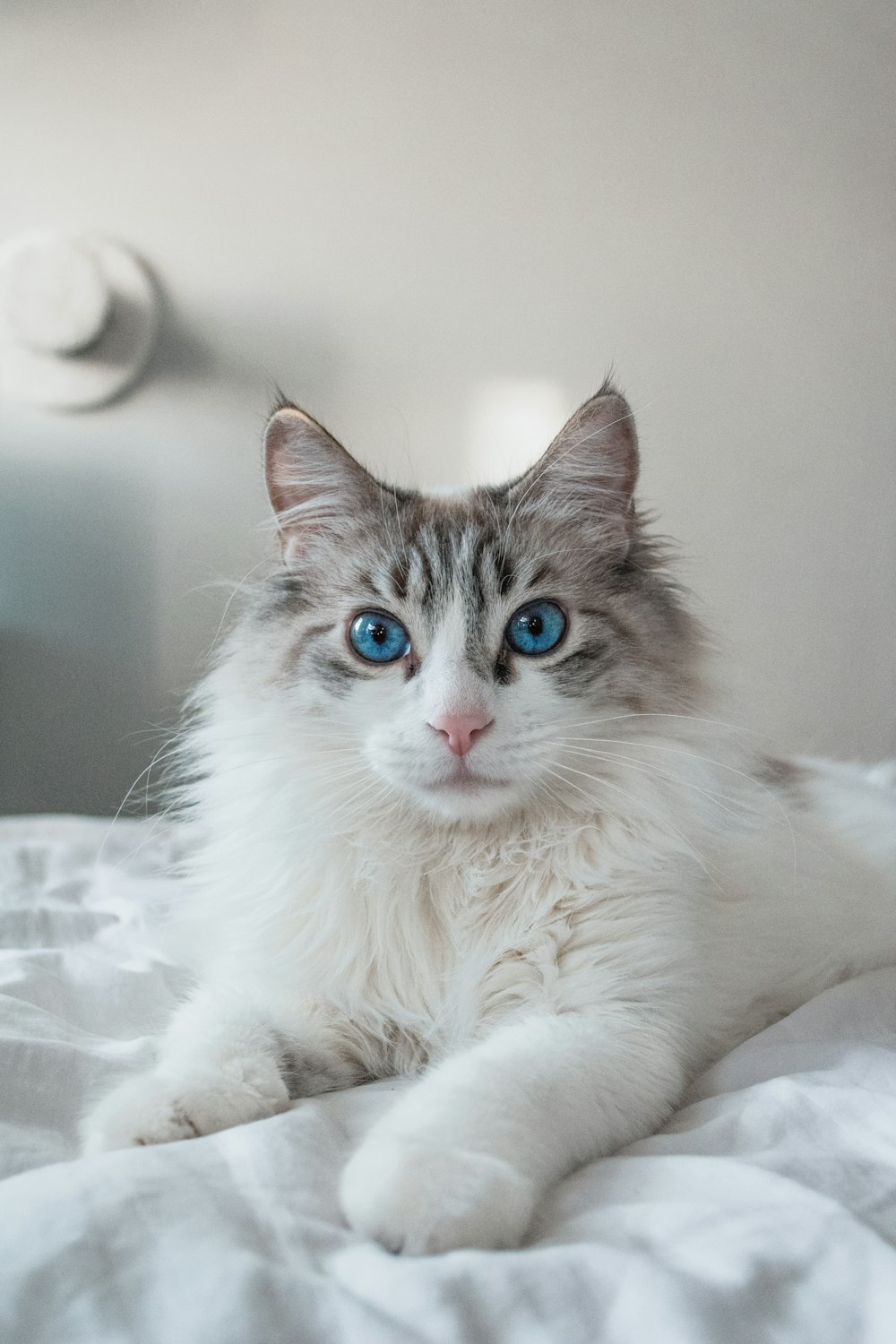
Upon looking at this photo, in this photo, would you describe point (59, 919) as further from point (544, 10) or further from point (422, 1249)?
point (544, 10)

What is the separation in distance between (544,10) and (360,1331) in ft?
11.1

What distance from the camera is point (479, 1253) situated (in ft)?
2.19

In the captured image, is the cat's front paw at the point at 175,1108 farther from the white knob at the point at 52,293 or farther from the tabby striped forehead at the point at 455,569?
the white knob at the point at 52,293

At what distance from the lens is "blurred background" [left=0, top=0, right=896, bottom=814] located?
2.93 m

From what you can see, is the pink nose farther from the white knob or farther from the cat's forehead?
the white knob

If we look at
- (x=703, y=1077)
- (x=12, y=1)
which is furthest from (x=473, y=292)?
(x=703, y=1077)

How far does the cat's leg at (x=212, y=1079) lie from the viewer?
88 centimetres

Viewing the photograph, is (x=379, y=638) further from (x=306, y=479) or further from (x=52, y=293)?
(x=52, y=293)

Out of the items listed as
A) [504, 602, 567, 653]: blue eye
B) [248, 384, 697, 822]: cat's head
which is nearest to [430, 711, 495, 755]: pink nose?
[248, 384, 697, 822]: cat's head

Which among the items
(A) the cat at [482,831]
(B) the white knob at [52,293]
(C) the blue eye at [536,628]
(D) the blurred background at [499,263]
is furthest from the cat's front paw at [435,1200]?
(B) the white knob at [52,293]

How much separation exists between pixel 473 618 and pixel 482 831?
0.89 ft

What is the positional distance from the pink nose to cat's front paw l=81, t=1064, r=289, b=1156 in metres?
0.40

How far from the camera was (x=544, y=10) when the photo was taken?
2.94 meters

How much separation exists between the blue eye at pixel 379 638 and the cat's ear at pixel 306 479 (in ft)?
0.68
